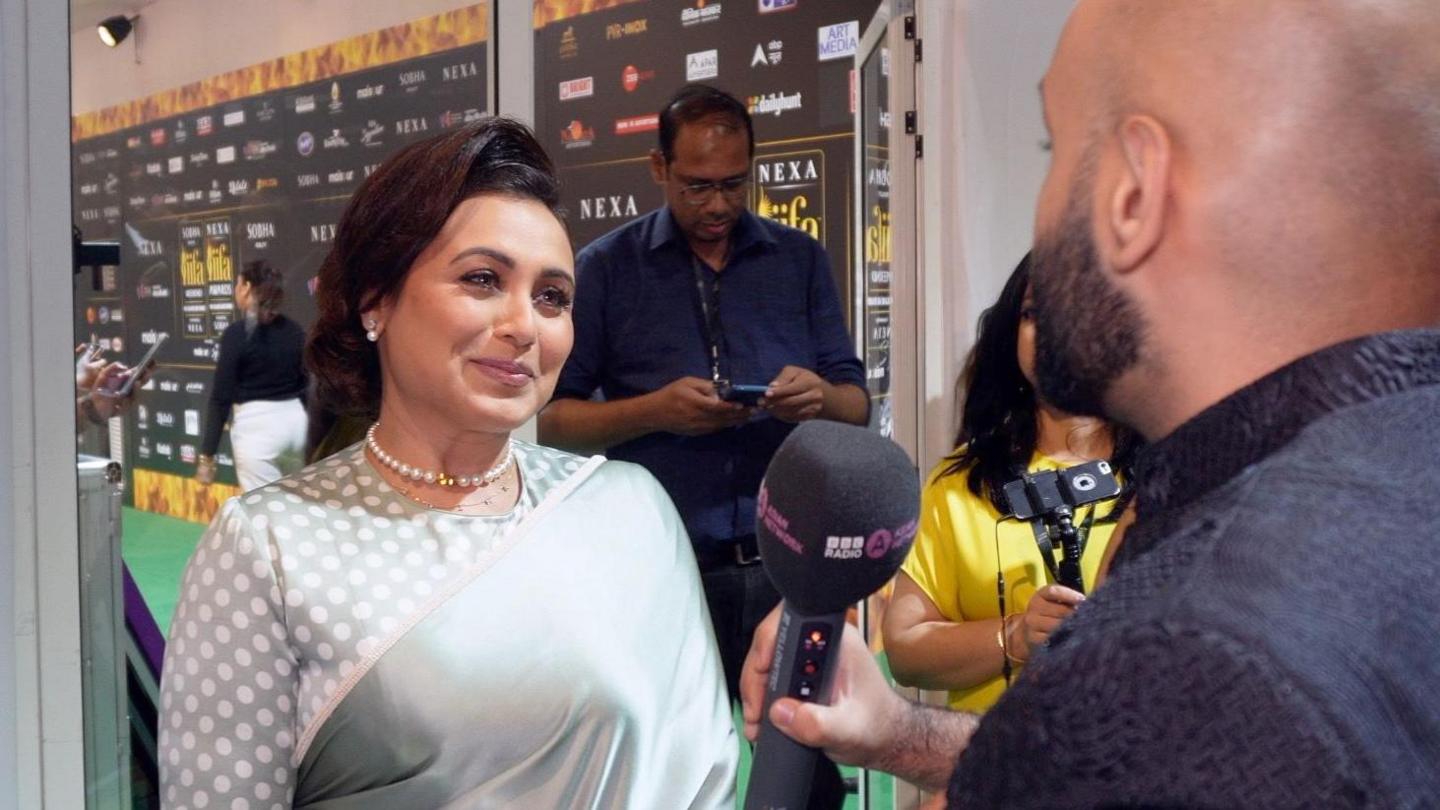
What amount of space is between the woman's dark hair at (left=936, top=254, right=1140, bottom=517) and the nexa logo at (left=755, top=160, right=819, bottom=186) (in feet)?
8.12

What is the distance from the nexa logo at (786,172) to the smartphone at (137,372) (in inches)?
115

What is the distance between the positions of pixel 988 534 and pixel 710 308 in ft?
3.02

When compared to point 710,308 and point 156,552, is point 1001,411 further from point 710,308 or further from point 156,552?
point 156,552

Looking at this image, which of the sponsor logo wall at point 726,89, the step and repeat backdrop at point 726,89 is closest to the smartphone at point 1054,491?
the step and repeat backdrop at point 726,89

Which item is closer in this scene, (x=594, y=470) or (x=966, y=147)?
(x=594, y=470)

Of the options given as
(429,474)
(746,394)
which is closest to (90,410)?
(429,474)

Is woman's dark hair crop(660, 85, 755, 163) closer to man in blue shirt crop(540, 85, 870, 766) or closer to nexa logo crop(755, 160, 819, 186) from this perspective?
man in blue shirt crop(540, 85, 870, 766)

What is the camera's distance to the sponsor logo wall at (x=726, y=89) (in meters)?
4.48

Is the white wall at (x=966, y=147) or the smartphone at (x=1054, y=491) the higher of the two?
the white wall at (x=966, y=147)

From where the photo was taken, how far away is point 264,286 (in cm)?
215

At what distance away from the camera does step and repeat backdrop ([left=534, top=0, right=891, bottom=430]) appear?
4.47m

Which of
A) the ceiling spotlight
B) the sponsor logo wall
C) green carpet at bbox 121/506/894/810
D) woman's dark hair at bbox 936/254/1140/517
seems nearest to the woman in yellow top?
woman's dark hair at bbox 936/254/1140/517

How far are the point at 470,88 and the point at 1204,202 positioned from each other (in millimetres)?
1902

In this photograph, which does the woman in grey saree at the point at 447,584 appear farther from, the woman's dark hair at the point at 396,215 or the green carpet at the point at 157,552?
the green carpet at the point at 157,552
